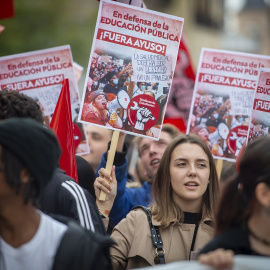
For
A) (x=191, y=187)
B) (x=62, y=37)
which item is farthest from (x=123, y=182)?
(x=62, y=37)

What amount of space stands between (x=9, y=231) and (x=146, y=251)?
1310 millimetres

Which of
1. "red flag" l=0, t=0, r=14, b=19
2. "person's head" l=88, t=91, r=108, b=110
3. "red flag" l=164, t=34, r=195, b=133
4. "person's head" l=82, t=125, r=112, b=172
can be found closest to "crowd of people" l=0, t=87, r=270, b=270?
"person's head" l=88, t=91, r=108, b=110

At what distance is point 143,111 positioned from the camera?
438 cm

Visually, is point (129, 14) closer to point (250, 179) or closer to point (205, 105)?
point (205, 105)

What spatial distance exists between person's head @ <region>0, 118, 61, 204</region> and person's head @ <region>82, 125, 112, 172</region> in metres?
3.64

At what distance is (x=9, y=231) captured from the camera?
8.57ft

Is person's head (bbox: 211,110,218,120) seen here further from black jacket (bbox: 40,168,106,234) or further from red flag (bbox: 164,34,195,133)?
black jacket (bbox: 40,168,106,234)

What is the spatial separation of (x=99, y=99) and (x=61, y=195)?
1.28 meters

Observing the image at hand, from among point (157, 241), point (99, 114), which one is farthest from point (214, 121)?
point (157, 241)

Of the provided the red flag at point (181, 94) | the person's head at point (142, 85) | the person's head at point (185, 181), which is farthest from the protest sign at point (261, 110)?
the red flag at point (181, 94)

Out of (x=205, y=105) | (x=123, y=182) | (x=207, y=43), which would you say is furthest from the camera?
(x=207, y=43)

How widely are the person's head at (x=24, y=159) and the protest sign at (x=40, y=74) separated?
2.36 m

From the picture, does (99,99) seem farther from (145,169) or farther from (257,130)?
(145,169)

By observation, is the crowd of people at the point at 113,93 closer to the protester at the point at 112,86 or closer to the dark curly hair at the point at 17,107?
the protester at the point at 112,86
